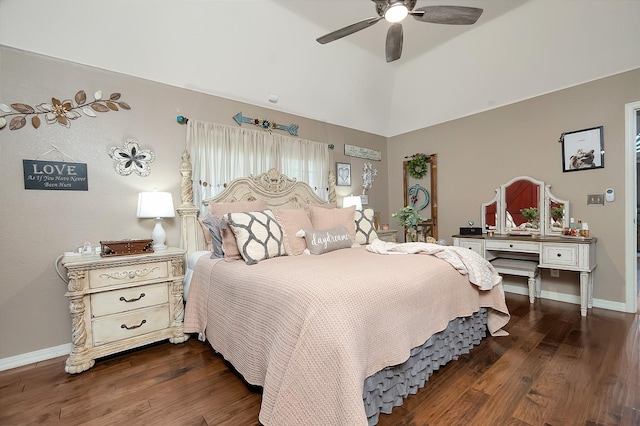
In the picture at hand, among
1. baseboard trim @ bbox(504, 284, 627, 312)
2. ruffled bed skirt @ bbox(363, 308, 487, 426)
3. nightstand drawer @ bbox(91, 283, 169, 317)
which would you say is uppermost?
nightstand drawer @ bbox(91, 283, 169, 317)

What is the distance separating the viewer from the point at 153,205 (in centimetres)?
246

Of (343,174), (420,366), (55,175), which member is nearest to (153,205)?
(55,175)

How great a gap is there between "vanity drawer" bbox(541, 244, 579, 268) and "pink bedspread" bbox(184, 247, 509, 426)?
1349 mm

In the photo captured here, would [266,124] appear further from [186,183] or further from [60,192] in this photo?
[60,192]

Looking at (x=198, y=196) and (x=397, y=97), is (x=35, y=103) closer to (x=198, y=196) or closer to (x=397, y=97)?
(x=198, y=196)

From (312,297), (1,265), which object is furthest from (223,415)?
(1,265)

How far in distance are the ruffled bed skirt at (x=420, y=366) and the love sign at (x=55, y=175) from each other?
273cm

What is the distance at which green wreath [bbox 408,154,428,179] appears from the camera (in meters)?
4.59

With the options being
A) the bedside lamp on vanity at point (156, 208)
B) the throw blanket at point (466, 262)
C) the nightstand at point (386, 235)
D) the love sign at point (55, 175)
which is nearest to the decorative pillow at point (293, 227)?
the throw blanket at point (466, 262)

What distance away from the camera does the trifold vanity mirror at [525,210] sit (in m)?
3.37

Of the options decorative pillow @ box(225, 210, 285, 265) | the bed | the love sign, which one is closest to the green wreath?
the bed

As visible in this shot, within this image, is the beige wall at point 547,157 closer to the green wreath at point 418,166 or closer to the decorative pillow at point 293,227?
the green wreath at point 418,166

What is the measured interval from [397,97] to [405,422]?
4.34 metres

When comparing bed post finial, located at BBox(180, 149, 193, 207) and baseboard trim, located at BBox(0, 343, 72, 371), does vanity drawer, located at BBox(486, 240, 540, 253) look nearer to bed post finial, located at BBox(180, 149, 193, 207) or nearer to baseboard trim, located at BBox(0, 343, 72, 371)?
bed post finial, located at BBox(180, 149, 193, 207)
